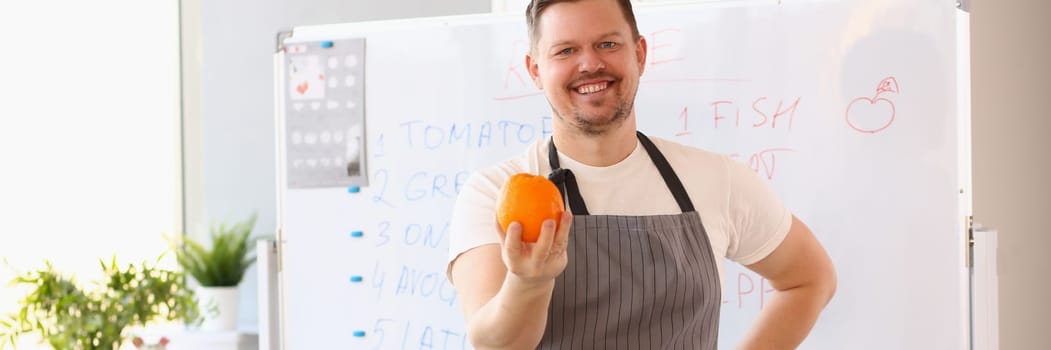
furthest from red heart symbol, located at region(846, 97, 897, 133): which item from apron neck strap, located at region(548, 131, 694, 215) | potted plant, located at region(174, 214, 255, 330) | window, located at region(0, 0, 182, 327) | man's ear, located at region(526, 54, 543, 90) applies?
window, located at region(0, 0, 182, 327)

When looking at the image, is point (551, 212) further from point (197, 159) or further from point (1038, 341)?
point (197, 159)

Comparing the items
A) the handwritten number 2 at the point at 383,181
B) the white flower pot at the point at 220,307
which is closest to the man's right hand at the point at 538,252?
the handwritten number 2 at the point at 383,181

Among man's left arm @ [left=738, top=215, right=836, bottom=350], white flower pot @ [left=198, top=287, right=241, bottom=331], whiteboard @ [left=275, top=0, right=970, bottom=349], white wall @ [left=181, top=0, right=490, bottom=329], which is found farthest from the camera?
white wall @ [left=181, top=0, right=490, bottom=329]

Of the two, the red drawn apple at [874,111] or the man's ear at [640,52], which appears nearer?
the man's ear at [640,52]

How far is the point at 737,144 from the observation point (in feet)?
6.12

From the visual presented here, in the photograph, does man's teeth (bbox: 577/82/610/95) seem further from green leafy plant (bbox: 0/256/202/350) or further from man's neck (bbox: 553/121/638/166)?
green leafy plant (bbox: 0/256/202/350)

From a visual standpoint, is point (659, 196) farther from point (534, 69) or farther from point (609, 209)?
point (534, 69)

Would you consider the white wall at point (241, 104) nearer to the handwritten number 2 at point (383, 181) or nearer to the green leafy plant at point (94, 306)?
the green leafy plant at point (94, 306)

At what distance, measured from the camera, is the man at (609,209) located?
3.65 ft

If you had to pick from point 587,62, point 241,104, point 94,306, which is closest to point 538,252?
point 587,62

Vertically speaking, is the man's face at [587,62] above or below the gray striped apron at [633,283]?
above

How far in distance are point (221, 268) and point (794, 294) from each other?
1750 mm

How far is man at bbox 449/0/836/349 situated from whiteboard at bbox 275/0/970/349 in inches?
24.9

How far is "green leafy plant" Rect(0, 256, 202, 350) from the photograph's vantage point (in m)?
2.22
